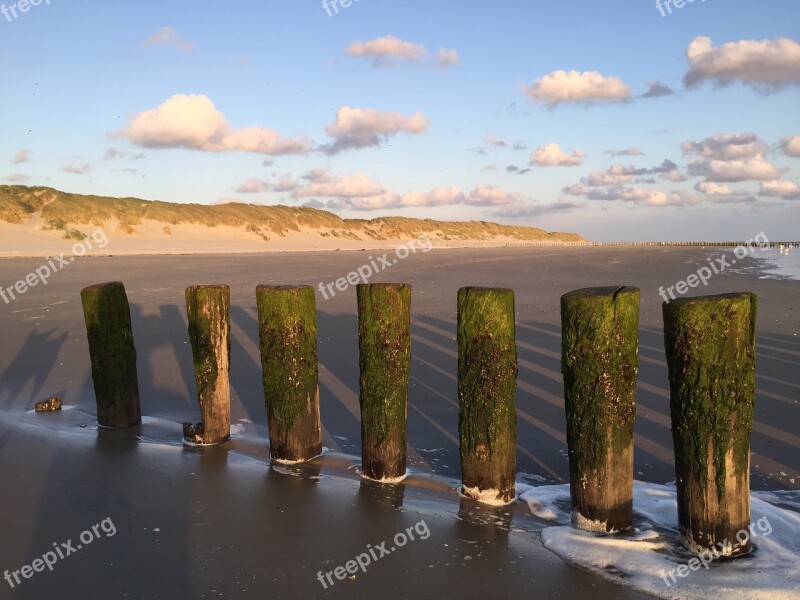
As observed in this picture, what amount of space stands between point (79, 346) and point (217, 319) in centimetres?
458

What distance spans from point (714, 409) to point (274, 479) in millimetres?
2560

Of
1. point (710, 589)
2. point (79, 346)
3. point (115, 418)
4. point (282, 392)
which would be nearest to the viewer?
point (710, 589)

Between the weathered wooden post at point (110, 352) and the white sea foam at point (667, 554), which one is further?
the weathered wooden post at point (110, 352)

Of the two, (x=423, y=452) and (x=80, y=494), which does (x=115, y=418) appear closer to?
(x=80, y=494)

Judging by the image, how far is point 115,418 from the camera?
18.6ft

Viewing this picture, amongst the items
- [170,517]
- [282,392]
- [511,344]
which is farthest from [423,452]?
[170,517]

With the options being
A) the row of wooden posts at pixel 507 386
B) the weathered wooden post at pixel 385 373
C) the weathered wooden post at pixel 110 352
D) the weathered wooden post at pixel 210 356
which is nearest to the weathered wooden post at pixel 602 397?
the row of wooden posts at pixel 507 386

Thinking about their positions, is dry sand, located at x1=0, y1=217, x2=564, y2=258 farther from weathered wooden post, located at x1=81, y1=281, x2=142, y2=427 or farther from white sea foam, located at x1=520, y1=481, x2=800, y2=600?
white sea foam, located at x1=520, y1=481, x2=800, y2=600

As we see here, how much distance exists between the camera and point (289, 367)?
4773 millimetres

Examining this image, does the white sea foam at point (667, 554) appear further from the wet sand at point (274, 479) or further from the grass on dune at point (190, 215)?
the grass on dune at point (190, 215)

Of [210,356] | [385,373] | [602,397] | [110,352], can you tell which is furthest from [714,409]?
[110,352]

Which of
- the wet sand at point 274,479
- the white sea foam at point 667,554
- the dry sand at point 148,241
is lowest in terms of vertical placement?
the white sea foam at point 667,554

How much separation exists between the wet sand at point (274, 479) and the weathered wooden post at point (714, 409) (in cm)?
64

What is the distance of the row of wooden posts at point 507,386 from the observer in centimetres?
341
